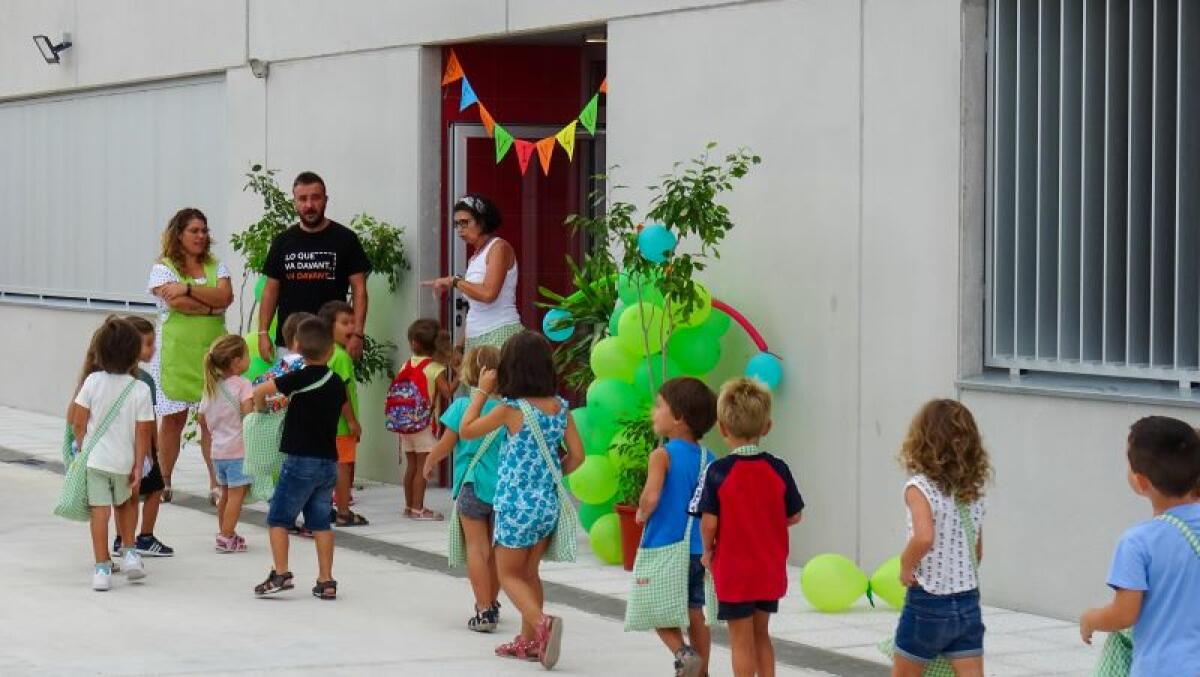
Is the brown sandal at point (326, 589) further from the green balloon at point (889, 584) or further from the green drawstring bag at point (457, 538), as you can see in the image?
the green balloon at point (889, 584)

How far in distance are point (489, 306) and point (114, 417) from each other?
2.79 m

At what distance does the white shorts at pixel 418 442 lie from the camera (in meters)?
12.7

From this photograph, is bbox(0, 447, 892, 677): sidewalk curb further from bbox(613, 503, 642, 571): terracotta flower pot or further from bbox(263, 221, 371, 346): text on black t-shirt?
bbox(263, 221, 371, 346): text on black t-shirt

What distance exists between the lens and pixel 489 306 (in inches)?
488

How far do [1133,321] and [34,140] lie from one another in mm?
14543

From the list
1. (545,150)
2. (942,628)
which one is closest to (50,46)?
(545,150)

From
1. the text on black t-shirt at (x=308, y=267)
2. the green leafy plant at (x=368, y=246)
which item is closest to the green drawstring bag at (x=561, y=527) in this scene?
the text on black t-shirt at (x=308, y=267)

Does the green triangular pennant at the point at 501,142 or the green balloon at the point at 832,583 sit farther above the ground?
the green triangular pennant at the point at 501,142

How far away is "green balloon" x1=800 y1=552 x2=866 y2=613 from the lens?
368 inches

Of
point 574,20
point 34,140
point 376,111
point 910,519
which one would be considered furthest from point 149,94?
point 910,519

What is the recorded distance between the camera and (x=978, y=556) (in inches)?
252

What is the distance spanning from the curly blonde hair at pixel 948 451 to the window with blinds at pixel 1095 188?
2.95m

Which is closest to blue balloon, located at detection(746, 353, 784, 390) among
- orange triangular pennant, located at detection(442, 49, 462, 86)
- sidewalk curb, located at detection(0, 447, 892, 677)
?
sidewalk curb, located at detection(0, 447, 892, 677)

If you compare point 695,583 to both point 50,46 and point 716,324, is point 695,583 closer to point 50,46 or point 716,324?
point 716,324
